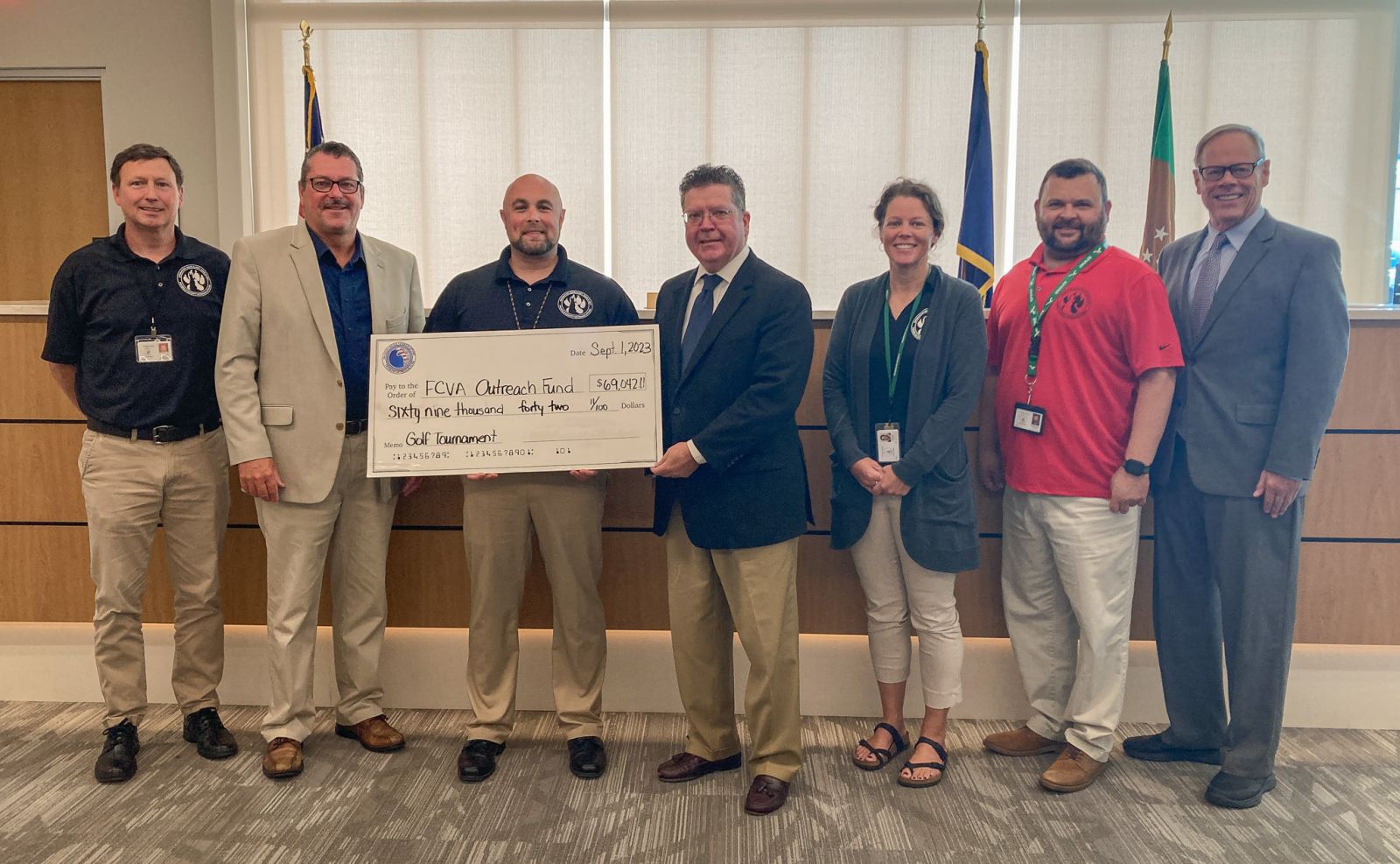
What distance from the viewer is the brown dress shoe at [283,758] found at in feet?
7.50

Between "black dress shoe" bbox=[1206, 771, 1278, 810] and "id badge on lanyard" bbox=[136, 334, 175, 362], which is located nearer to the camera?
"black dress shoe" bbox=[1206, 771, 1278, 810]

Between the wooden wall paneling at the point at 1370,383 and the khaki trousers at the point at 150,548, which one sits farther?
the wooden wall paneling at the point at 1370,383

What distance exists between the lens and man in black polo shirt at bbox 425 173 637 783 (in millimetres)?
2275

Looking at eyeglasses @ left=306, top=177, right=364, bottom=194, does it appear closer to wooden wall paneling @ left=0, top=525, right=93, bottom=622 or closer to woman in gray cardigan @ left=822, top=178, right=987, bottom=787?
Answer: woman in gray cardigan @ left=822, top=178, right=987, bottom=787

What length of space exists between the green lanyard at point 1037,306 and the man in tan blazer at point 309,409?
1.81 metres

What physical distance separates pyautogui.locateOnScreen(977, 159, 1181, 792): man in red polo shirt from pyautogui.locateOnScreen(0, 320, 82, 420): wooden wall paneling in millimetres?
3075

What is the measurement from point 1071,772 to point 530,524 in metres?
1.67

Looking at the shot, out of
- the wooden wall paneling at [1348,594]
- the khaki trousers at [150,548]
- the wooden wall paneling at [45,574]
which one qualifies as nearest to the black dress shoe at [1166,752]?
the wooden wall paneling at [1348,594]

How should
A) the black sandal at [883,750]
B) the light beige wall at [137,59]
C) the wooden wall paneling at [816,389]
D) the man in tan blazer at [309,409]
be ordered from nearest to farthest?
the man in tan blazer at [309,409] < the black sandal at [883,750] < the wooden wall paneling at [816,389] < the light beige wall at [137,59]

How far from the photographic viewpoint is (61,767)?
2.36 meters

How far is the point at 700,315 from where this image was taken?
2.18 metres

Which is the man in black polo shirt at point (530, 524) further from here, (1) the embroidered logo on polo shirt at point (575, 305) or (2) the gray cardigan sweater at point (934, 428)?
(2) the gray cardigan sweater at point (934, 428)

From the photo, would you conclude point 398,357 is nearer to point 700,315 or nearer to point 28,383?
point 700,315

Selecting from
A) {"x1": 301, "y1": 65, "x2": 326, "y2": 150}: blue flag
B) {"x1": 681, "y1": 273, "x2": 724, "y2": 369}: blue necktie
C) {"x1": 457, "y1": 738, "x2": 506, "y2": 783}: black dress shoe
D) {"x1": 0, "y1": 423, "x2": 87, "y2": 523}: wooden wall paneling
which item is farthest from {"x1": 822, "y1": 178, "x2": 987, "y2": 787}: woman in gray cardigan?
{"x1": 301, "y1": 65, "x2": 326, "y2": 150}: blue flag
